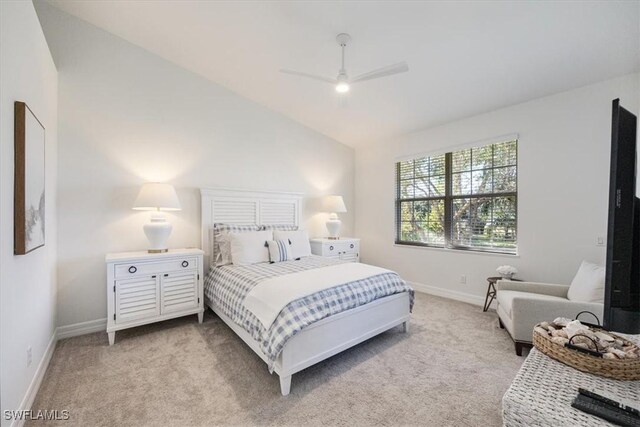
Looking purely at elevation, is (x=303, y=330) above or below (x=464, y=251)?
below

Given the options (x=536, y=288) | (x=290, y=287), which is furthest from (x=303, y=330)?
(x=536, y=288)

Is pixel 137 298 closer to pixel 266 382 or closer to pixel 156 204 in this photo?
pixel 156 204

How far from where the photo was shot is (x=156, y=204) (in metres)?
2.88

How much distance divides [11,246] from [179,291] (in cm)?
159

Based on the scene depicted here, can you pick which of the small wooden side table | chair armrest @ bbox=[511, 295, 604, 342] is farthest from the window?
chair armrest @ bbox=[511, 295, 604, 342]

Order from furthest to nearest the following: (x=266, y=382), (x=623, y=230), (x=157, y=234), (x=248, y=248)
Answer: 1. (x=248, y=248)
2. (x=157, y=234)
3. (x=266, y=382)
4. (x=623, y=230)

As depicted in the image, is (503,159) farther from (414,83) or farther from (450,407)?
(450,407)

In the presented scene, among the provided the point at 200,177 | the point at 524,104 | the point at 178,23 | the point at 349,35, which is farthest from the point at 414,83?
the point at 200,177

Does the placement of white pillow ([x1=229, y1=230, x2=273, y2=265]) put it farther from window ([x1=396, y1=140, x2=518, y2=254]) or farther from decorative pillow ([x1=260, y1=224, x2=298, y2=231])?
window ([x1=396, y1=140, x2=518, y2=254])

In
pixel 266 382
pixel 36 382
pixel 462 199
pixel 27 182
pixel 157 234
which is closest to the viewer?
pixel 27 182

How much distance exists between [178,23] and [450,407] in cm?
411

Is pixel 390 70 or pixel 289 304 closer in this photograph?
pixel 289 304

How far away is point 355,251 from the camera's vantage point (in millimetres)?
4738

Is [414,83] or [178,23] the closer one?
[178,23]
